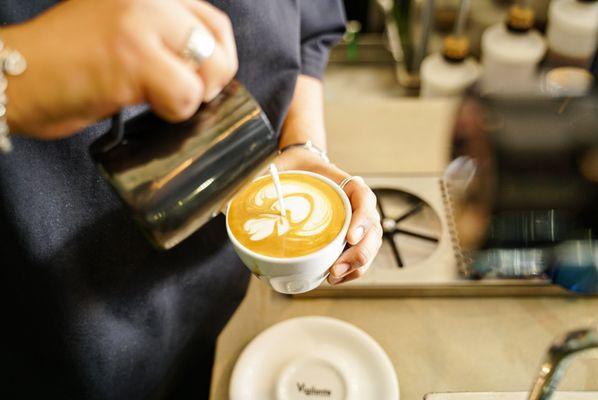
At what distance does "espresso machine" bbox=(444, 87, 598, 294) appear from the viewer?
33.8 inches

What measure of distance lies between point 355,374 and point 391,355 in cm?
11

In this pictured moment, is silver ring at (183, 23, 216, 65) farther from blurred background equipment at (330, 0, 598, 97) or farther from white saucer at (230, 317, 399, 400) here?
blurred background equipment at (330, 0, 598, 97)

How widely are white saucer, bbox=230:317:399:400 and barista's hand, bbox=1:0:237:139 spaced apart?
25.5 inches

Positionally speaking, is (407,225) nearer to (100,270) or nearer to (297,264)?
(297,264)

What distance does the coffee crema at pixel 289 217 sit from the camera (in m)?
0.76

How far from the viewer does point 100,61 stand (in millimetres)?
449

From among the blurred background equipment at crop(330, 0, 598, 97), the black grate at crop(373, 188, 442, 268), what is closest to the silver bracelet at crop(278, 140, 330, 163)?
the black grate at crop(373, 188, 442, 268)

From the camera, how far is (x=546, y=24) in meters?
2.26

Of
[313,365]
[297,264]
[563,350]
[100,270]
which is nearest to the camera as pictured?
[563,350]

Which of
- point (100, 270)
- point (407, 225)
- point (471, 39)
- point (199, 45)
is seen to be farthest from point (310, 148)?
point (471, 39)

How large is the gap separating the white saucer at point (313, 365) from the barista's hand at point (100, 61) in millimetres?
648

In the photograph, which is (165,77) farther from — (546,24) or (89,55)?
(546,24)

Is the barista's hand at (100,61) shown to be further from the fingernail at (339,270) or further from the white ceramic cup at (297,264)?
the fingernail at (339,270)

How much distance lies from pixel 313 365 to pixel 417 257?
38 cm
